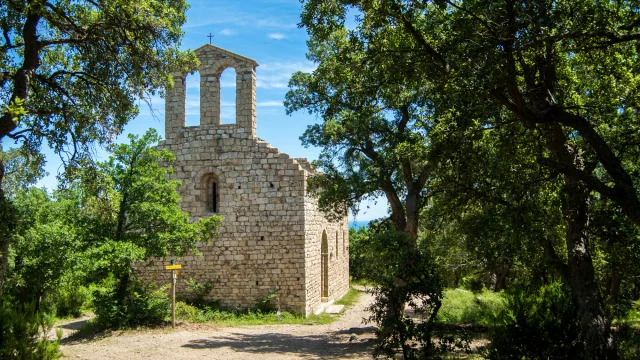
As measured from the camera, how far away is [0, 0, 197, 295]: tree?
786 centimetres

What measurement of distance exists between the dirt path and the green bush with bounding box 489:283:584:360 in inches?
135

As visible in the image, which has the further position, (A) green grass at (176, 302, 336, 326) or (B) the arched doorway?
(B) the arched doorway

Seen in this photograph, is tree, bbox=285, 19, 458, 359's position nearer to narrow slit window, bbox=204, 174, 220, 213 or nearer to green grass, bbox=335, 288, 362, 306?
narrow slit window, bbox=204, 174, 220, 213

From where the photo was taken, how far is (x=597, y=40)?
7.12 m

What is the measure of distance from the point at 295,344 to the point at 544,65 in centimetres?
782

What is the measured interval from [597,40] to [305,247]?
1064 centimetres

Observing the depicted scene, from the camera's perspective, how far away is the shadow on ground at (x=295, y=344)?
1072 cm

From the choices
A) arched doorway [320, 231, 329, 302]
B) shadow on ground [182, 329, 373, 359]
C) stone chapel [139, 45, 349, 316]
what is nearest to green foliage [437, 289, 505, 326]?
shadow on ground [182, 329, 373, 359]

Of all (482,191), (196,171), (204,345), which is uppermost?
(196,171)

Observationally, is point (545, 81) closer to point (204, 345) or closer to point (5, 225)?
point (5, 225)

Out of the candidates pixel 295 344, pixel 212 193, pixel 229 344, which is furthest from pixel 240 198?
pixel 295 344

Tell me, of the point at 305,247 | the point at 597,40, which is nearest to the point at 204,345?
the point at 305,247

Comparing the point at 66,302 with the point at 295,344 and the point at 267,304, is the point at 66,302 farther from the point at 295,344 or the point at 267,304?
the point at 295,344

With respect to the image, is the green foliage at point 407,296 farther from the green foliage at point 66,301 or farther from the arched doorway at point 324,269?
the green foliage at point 66,301
